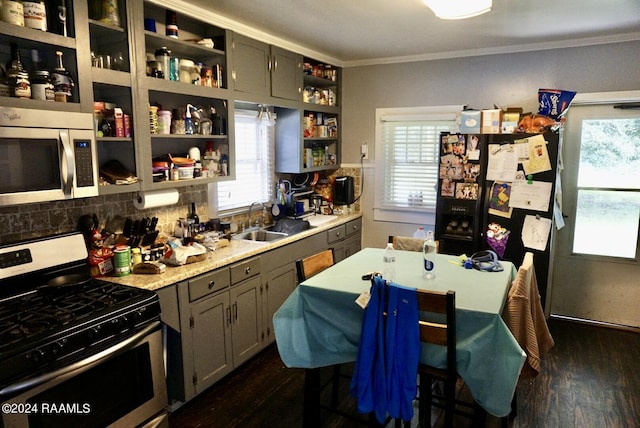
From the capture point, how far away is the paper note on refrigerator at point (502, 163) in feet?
11.6

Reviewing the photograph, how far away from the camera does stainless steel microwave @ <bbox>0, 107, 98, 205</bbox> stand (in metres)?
1.83

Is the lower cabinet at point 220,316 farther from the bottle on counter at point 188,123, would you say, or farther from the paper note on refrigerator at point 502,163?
the paper note on refrigerator at point 502,163

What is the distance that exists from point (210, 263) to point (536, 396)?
7.28 ft

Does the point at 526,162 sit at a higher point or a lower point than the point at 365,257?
higher

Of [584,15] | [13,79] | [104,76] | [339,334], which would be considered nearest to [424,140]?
[584,15]

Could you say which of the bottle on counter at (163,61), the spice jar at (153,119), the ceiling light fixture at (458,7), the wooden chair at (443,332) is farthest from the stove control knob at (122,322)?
the ceiling light fixture at (458,7)

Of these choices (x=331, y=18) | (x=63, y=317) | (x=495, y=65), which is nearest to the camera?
(x=63, y=317)

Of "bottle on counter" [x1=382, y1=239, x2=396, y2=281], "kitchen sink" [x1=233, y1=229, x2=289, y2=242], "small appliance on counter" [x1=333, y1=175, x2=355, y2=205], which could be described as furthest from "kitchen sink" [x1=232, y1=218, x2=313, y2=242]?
"bottle on counter" [x1=382, y1=239, x2=396, y2=281]

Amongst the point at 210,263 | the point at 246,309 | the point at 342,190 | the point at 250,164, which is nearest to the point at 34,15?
the point at 210,263

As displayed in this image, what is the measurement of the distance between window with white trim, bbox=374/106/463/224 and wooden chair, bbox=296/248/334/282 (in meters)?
2.08

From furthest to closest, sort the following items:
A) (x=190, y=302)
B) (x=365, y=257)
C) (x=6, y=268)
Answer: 1. (x=365, y=257)
2. (x=190, y=302)
3. (x=6, y=268)

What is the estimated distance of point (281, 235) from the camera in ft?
12.2

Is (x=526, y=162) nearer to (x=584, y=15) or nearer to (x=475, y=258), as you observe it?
(x=584, y=15)

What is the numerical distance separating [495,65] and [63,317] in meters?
3.91
